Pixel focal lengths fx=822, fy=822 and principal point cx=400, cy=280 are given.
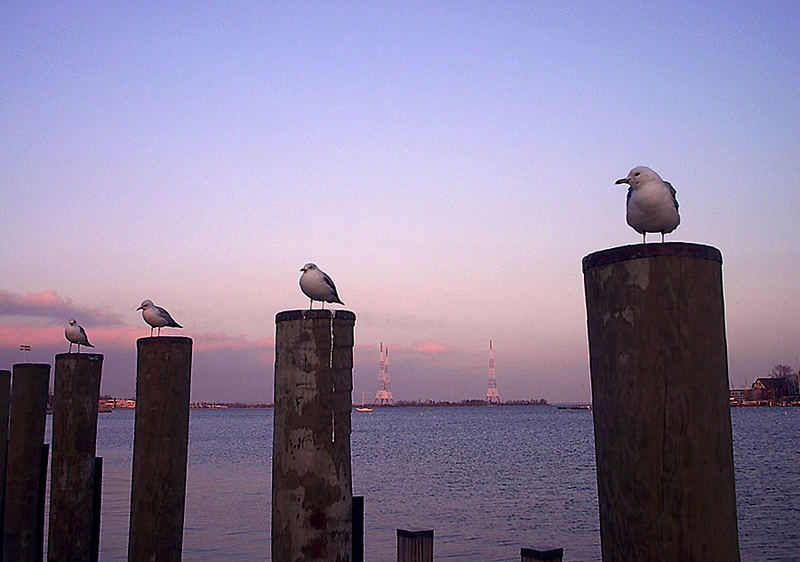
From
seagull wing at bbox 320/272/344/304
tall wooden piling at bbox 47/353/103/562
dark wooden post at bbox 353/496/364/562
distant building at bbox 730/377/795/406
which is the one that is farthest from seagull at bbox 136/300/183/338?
distant building at bbox 730/377/795/406

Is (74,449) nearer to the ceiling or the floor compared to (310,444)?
nearer to the floor

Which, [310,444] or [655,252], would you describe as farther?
[310,444]

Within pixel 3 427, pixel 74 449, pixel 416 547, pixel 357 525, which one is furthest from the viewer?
pixel 3 427

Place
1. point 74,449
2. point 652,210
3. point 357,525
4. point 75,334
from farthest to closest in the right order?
point 75,334 < point 74,449 < point 357,525 < point 652,210

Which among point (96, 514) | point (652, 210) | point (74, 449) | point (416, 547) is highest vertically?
point (652, 210)

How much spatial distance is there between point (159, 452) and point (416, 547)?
239 centimetres

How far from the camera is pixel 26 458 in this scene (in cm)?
1008

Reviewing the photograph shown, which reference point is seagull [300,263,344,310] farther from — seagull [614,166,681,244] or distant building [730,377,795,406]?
distant building [730,377,795,406]

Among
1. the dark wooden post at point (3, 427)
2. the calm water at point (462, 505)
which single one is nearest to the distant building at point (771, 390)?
the calm water at point (462, 505)

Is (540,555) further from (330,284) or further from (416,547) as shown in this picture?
(330,284)

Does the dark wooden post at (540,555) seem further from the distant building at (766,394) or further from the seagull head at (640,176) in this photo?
the distant building at (766,394)

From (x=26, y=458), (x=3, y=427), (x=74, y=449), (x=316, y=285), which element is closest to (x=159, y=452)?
(x=316, y=285)

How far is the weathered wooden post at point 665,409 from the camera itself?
2.43 meters

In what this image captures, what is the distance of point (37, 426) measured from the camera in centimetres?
1011
